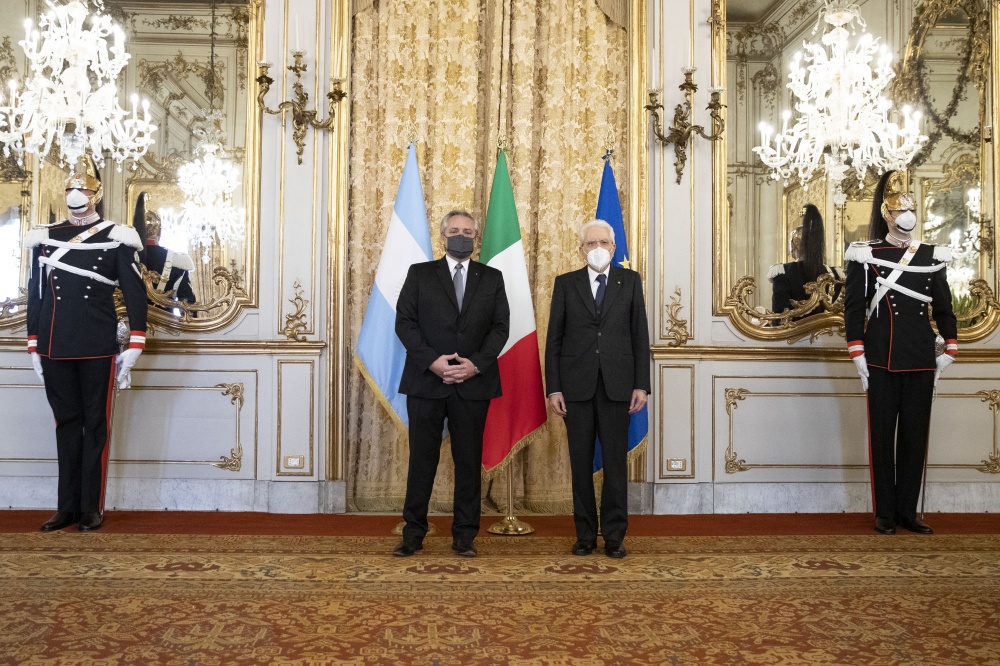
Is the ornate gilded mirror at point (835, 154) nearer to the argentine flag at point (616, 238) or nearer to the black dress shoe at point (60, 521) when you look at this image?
the argentine flag at point (616, 238)

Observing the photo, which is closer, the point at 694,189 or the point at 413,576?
the point at 413,576

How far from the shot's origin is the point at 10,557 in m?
3.59

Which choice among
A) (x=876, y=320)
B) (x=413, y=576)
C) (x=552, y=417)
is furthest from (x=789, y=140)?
(x=413, y=576)

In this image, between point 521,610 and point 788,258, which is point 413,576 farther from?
point 788,258

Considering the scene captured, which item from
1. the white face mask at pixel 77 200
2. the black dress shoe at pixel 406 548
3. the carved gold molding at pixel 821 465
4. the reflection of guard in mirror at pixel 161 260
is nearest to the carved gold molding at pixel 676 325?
the carved gold molding at pixel 821 465

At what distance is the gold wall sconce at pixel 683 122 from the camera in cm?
500

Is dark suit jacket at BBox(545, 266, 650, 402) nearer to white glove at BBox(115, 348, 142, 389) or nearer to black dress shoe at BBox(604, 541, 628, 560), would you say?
black dress shoe at BBox(604, 541, 628, 560)

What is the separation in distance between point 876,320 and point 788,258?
0.83m

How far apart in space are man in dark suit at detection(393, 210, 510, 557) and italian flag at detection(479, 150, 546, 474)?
0.44 metres

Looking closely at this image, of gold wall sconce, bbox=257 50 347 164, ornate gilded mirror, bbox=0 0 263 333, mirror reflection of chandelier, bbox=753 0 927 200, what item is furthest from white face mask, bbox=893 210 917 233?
ornate gilded mirror, bbox=0 0 263 333

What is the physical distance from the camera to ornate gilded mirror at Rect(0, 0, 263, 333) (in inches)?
194

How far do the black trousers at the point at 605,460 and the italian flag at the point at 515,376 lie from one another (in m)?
0.54

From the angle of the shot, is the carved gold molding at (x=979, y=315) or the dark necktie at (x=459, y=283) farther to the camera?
the carved gold molding at (x=979, y=315)

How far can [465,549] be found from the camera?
149 inches
